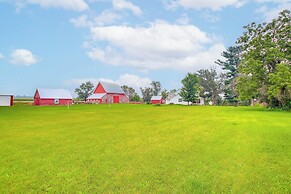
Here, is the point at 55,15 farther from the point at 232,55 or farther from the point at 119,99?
the point at 232,55

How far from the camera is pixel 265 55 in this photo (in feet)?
102

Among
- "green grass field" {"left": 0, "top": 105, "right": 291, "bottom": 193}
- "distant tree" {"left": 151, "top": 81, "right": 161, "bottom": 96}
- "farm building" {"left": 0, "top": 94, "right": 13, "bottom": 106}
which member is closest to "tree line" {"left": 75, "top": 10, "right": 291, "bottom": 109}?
"green grass field" {"left": 0, "top": 105, "right": 291, "bottom": 193}

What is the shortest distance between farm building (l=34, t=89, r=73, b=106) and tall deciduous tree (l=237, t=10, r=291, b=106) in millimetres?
35584

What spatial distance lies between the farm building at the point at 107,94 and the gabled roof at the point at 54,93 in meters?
7.34

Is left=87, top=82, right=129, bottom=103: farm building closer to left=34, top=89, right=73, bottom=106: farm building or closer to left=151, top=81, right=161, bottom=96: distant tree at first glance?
left=34, top=89, right=73, bottom=106: farm building

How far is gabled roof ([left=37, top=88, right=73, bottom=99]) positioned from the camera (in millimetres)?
46875

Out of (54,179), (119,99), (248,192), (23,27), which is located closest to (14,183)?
(54,179)

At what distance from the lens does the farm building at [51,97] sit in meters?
46.3

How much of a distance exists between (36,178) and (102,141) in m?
3.71

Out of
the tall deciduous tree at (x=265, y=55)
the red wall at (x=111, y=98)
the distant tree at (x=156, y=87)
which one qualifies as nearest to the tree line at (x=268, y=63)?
the tall deciduous tree at (x=265, y=55)

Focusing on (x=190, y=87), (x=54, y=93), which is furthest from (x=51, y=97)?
(x=190, y=87)

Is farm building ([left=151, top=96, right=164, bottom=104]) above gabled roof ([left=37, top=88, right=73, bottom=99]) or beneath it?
beneath

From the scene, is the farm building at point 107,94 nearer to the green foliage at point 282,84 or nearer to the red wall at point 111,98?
the red wall at point 111,98

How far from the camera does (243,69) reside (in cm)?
3209
